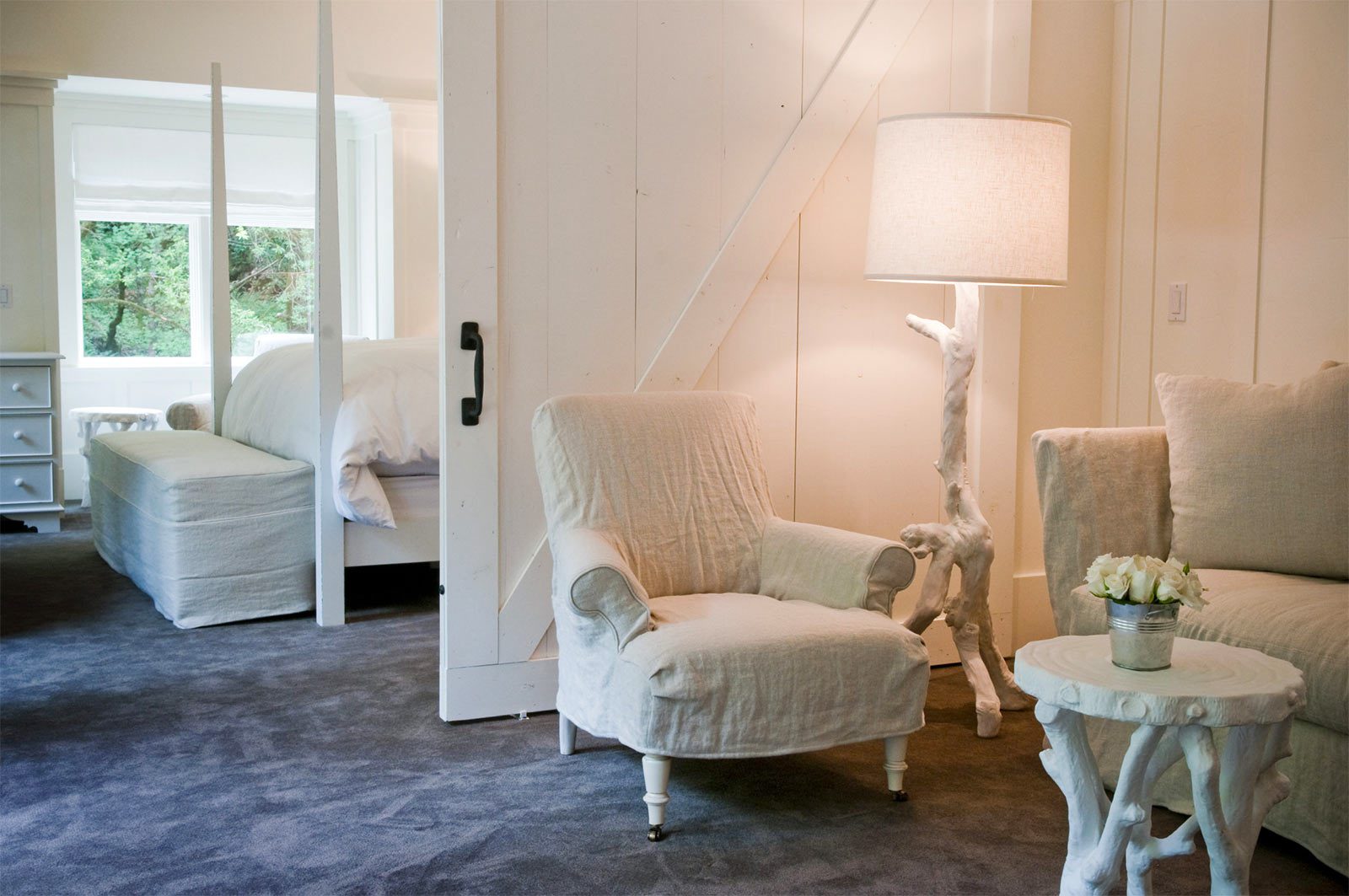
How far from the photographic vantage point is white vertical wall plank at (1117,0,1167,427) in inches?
140

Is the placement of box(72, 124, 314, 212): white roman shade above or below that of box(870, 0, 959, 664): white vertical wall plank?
above

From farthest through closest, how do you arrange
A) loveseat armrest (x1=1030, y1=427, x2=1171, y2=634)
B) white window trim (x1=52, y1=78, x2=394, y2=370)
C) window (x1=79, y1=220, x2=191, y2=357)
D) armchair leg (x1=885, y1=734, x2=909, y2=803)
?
window (x1=79, y1=220, x2=191, y2=357) < white window trim (x1=52, y1=78, x2=394, y2=370) < loveseat armrest (x1=1030, y1=427, x2=1171, y2=634) < armchair leg (x1=885, y1=734, x2=909, y2=803)

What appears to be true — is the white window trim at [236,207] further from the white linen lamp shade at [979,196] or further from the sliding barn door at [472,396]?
the white linen lamp shade at [979,196]

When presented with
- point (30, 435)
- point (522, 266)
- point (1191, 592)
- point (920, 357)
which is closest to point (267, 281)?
point (30, 435)

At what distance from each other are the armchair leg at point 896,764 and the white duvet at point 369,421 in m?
2.01

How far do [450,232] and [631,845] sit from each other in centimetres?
157

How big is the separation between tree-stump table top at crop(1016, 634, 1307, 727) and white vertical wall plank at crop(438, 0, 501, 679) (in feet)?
5.10

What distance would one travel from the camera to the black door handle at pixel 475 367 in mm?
2994

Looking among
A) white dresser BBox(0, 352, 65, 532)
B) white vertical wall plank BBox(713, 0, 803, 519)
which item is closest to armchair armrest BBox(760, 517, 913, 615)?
white vertical wall plank BBox(713, 0, 803, 519)

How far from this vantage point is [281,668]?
3.57 metres

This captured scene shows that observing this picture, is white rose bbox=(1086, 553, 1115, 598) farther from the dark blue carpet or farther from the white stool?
the white stool

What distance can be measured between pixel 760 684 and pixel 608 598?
14.0 inches

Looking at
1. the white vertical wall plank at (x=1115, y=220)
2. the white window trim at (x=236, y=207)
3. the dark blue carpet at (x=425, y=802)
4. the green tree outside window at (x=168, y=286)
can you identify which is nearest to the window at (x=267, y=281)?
the green tree outside window at (x=168, y=286)

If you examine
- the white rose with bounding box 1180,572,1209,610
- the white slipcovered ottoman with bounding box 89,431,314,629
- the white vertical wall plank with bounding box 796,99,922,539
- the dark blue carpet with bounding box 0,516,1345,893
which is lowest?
the dark blue carpet with bounding box 0,516,1345,893
